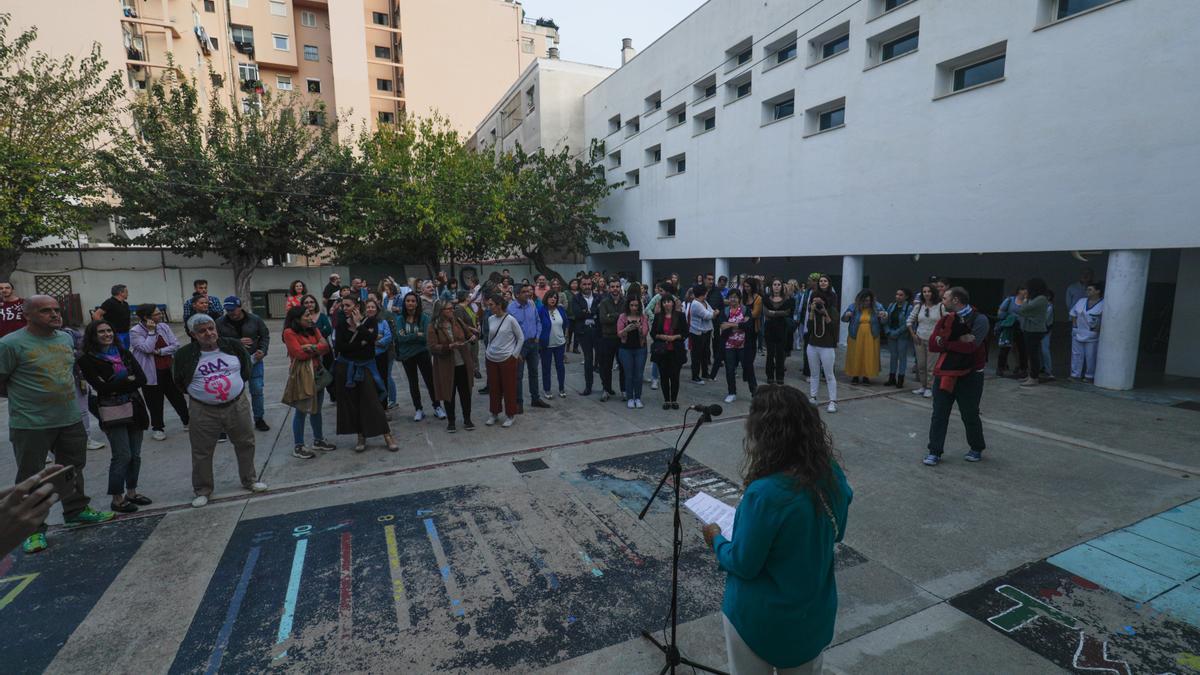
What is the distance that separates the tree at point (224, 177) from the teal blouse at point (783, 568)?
2144 cm

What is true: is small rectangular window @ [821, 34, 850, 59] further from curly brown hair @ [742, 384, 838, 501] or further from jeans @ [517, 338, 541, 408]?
curly brown hair @ [742, 384, 838, 501]

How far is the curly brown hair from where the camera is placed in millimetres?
1903

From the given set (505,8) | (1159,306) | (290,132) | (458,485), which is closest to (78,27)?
(290,132)

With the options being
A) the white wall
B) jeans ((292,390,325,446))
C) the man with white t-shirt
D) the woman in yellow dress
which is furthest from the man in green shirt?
the white wall

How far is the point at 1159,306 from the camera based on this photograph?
41.9ft

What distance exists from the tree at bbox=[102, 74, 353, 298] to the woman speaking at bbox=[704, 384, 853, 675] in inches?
842

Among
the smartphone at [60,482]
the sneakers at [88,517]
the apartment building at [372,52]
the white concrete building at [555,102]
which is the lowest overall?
the sneakers at [88,517]

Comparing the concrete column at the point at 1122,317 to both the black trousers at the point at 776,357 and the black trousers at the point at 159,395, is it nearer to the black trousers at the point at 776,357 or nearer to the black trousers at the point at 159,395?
the black trousers at the point at 776,357

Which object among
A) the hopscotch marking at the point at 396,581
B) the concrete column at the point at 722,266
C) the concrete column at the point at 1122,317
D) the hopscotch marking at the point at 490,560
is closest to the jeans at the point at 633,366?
the hopscotch marking at the point at 490,560

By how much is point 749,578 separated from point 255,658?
288 centimetres

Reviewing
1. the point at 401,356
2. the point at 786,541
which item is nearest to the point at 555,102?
the point at 401,356

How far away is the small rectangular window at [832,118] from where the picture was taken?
47.3ft

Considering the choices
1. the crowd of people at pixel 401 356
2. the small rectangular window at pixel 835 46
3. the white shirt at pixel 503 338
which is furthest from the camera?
the small rectangular window at pixel 835 46

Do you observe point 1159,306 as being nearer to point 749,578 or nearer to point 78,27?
point 749,578
